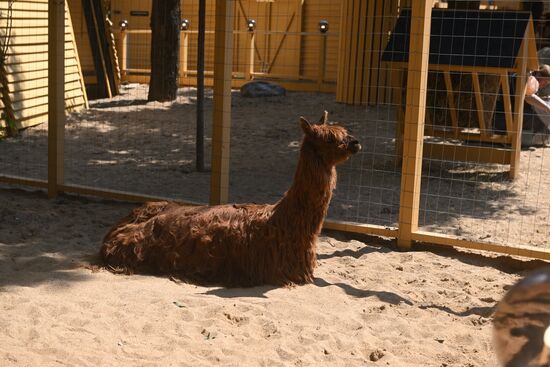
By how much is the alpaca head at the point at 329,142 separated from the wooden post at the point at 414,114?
51.4 inches

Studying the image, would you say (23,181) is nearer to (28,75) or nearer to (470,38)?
(28,75)

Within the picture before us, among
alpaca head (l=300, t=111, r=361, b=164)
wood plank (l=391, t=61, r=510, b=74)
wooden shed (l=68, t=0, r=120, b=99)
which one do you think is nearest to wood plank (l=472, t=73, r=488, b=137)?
wood plank (l=391, t=61, r=510, b=74)

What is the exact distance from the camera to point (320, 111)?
14367 millimetres

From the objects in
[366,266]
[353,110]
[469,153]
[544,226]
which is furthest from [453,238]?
[353,110]

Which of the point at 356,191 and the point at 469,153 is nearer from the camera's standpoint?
the point at 356,191

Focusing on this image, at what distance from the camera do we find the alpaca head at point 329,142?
560 cm

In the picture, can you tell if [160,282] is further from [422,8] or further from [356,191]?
[356,191]

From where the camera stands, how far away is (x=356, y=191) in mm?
9234

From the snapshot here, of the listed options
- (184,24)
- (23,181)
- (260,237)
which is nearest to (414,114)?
(260,237)

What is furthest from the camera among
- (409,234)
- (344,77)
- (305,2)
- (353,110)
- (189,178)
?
(305,2)

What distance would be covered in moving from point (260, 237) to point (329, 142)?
838mm

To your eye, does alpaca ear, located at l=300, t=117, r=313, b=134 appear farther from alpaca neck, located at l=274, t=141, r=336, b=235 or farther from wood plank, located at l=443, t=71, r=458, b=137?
wood plank, located at l=443, t=71, r=458, b=137

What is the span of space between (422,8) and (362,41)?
9632 millimetres

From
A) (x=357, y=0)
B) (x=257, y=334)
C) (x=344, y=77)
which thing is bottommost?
(x=257, y=334)
